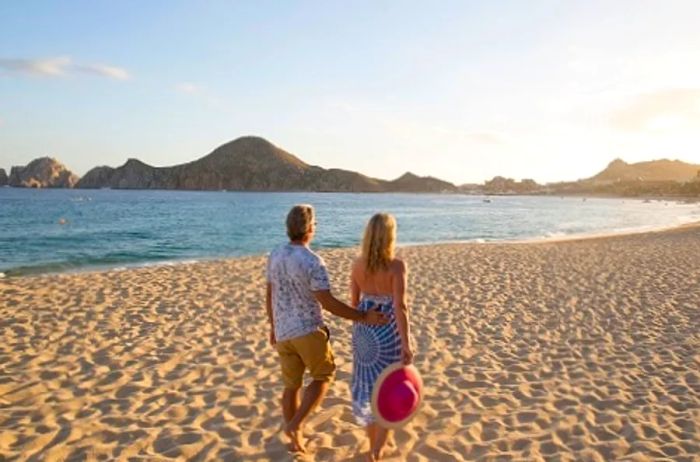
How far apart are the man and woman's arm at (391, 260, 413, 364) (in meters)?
0.11

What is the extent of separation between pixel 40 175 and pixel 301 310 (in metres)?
218

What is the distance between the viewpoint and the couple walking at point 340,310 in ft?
10.5

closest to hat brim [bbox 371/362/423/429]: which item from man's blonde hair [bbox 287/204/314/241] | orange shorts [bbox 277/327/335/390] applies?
orange shorts [bbox 277/327/335/390]

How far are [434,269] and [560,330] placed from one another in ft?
19.6

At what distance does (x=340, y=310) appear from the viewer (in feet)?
10.6

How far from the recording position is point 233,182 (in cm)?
19825

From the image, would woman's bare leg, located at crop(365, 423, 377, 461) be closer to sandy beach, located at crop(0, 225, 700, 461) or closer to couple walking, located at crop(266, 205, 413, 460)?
→ couple walking, located at crop(266, 205, 413, 460)

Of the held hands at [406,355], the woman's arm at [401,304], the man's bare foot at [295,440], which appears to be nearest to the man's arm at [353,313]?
the woman's arm at [401,304]

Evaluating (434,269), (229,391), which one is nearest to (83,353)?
(229,391)

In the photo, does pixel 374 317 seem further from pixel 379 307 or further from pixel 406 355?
pixel 406 355

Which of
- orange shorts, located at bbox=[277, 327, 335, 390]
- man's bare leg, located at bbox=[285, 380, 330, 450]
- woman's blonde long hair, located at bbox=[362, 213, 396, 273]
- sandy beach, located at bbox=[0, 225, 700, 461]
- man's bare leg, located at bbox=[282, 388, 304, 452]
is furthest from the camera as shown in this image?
sandy beach, located at bbox=[0, 225, 700, 461]

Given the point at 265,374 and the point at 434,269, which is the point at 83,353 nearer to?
the point at 265,374

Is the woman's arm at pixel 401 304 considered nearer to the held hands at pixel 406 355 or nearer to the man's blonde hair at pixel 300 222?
the held hands at pixel 406 355

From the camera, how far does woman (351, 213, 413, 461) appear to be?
3.17 m
